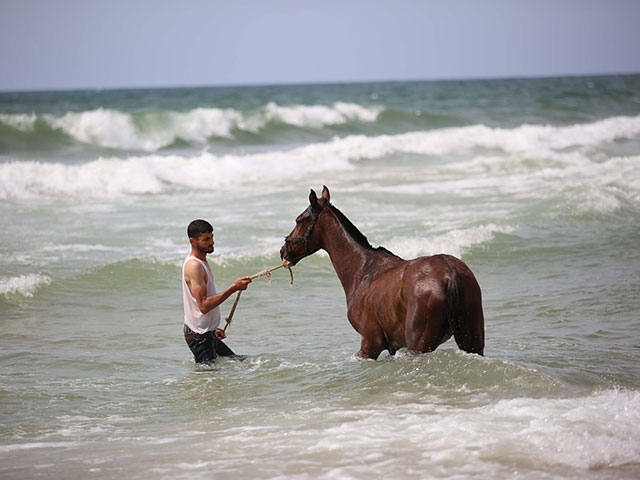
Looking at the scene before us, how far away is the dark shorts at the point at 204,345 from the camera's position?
6.91 meters

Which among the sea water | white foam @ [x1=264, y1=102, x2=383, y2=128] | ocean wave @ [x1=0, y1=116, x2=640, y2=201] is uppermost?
white foam @ [x1=264, y1=102, x2=383, y2=128]

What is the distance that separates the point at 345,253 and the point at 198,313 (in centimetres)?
129

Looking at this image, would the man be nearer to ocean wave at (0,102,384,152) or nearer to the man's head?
the man's head

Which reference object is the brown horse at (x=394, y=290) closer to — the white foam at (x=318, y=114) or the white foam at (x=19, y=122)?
the white foam at (x=19, y=122)

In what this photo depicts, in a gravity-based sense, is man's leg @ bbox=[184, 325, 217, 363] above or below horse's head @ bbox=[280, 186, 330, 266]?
below

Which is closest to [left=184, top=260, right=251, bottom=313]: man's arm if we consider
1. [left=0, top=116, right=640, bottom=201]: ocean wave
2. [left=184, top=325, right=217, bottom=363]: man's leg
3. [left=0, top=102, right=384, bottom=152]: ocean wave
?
[left=184, top=325, right=217, bottom=363]: man's leg

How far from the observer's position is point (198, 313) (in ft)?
22.3

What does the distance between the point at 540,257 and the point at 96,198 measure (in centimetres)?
1159

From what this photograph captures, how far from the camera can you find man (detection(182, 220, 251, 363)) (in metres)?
6.59

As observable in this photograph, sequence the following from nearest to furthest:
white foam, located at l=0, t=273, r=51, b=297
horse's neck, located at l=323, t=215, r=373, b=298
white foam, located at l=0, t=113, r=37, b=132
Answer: horse's neck, located at l=323, t=215, r=373, b=298, white foam, located at l=0, t=273, r=51, b=297, white foam, located at l=0, t=113, r=37, b=132

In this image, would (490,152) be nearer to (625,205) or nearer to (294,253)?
(625,205)

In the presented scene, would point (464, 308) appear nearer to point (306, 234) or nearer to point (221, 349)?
point (306, 234)

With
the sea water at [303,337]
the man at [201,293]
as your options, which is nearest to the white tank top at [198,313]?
the man at [201,293]

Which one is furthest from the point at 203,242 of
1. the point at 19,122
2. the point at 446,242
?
the point at 19,122
